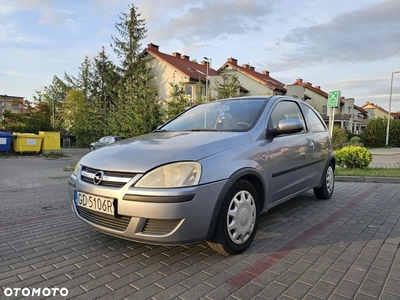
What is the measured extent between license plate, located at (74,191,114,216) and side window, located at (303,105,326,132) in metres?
3.27

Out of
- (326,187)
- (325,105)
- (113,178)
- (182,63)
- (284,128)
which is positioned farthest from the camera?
(325,105)

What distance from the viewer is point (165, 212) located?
2.34 meters

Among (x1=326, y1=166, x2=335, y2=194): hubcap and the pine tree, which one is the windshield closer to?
(x1=326, y1=166, x2=335, y2=194): hubcap

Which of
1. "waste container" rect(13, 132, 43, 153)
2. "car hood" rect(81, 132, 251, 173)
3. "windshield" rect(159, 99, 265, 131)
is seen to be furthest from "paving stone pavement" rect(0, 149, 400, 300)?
"waste container" rect(13, 132, 43, 153)

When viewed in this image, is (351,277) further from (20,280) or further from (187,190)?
(20,280)

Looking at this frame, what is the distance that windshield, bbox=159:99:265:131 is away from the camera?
11.1 ft

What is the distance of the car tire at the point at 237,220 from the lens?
2.59 m

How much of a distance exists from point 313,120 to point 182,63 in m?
→ 32.3

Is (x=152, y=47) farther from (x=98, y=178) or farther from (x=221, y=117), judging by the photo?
(x=98, y=178)

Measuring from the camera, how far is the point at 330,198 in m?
5.21

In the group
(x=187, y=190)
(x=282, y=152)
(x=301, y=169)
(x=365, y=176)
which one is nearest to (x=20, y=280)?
(x=187, y=190)

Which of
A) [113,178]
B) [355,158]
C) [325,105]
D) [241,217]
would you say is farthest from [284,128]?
[325,105]

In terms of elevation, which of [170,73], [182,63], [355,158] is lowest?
[355,158]

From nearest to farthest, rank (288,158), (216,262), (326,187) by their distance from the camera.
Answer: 1. (216,262)
2. (288,158)
3. (326,187)
